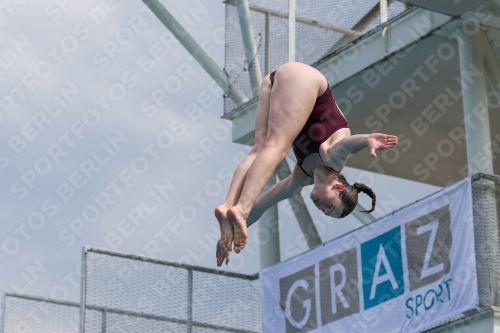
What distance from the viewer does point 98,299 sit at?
55.7 ft

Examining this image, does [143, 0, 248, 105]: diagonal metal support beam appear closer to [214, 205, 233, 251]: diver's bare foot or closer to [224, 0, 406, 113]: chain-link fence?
[224, 0, 406, 113]: chain-link fence

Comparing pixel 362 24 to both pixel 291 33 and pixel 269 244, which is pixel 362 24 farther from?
pixel 269 244

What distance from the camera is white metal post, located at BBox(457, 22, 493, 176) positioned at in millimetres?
16844

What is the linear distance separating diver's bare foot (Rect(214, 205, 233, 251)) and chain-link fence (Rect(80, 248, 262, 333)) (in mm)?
7691

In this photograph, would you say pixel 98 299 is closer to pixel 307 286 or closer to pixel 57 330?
pixel 57 330

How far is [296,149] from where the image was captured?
10188 mm

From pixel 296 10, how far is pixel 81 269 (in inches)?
192

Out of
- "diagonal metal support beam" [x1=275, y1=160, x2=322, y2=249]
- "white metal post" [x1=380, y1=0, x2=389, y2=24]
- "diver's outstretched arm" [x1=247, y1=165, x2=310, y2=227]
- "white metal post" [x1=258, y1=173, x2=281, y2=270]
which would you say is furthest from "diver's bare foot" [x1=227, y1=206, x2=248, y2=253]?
"diagonal metal support beam" [x1=275, y1=160, x2=322, y2=249]

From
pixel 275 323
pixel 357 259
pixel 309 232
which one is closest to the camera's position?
pixel 357 259

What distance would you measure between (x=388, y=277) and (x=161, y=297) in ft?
10.8

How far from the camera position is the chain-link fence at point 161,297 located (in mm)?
16969

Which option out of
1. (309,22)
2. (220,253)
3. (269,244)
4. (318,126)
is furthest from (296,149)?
(269,244)

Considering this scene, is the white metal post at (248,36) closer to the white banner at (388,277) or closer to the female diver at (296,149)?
the white banner at (388,277)

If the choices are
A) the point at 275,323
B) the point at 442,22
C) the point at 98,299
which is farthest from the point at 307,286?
the point at 442,22
